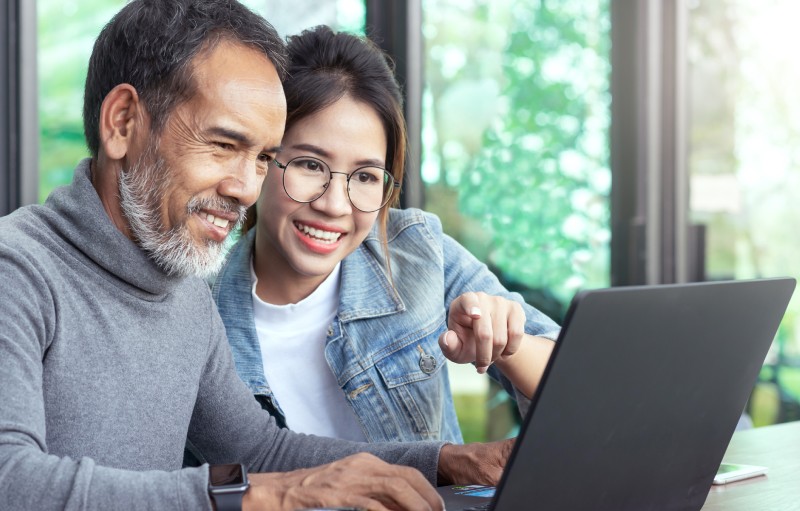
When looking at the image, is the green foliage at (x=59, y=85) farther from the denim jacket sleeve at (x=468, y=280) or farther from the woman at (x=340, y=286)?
the denim jacket sleeve at (x=468, y=280)

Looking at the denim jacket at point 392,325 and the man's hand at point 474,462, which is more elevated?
the denim jacket at point 392,325

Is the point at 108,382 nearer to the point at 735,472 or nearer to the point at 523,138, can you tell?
the point at 735,472

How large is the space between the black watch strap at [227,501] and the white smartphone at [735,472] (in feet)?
2.53

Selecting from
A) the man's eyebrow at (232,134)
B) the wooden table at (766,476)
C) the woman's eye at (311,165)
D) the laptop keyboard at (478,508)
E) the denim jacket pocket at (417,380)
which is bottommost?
the wooden table at (766,476)

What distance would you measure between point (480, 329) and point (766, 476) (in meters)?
0.51

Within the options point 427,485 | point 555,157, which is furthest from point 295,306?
point 555,157

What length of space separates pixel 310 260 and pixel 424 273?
0.91 feet

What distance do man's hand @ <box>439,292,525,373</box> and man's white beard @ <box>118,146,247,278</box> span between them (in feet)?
1.22

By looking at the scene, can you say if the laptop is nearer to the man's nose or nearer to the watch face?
the watch face

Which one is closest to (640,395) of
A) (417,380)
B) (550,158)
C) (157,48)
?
(157,48)

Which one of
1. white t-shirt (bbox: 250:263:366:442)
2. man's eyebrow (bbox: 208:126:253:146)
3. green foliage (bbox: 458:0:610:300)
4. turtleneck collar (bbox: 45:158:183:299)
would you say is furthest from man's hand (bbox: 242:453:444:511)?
green foliage (bbox: 458:0:610:300)

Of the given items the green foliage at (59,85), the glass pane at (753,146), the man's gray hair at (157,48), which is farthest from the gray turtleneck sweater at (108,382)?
the glass pane at (753,146)

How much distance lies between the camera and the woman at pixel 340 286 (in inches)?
72.6

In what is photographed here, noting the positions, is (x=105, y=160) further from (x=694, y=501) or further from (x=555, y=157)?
(x=555, y=157)
